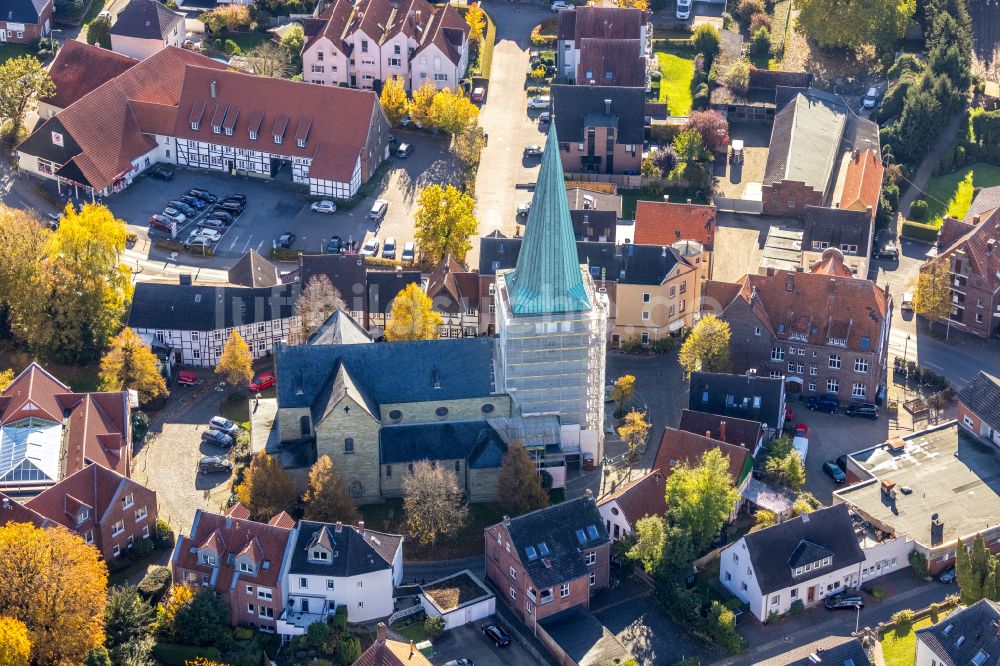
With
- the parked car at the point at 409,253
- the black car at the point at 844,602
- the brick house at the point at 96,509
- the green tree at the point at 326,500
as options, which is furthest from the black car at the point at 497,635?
the parked car at the point at 409,253

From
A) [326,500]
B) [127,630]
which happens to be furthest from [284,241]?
[127,630]

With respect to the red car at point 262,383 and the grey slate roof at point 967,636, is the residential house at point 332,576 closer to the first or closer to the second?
the red car at point 262,383

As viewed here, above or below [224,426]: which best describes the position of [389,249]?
above

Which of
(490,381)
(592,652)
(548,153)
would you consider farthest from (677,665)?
(548,153)

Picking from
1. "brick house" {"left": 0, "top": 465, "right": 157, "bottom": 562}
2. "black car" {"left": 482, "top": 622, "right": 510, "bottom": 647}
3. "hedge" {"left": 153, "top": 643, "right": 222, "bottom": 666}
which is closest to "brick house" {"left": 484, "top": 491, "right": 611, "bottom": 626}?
"black car" {"left": 482, "top": 622, "right": 510, "bottom": 647}

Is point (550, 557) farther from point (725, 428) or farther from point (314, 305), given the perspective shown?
point (314, 305)

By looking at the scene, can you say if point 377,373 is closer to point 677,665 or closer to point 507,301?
point 507,301
